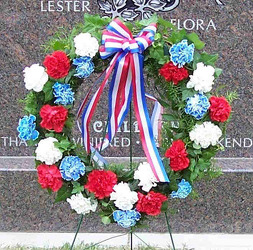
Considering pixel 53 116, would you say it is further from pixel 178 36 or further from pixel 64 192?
pixel 178 36

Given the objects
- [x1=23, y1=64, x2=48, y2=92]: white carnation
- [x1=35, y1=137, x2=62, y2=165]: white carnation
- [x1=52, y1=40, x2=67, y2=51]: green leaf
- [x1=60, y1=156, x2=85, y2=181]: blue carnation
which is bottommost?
[x1=60, y1=156, x2=85, y2=181]: blue carnation

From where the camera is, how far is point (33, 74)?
140 inches

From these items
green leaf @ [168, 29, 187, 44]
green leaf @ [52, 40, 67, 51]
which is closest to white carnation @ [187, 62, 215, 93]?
green leaf @ [168, 29, 187, 44]

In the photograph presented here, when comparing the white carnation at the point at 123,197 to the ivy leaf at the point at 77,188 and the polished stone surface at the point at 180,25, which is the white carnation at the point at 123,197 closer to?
the ivy leaf at the point at 77,188

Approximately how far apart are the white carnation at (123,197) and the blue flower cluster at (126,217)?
1.1 inches

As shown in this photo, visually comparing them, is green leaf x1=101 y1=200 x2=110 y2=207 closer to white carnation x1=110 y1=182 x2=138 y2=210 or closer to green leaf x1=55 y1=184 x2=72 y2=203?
white carnation x1=110 y1=182 x2=138 y2=210

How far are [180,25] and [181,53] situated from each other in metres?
1.66

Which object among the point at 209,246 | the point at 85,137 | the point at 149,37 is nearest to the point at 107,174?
the point at 85,137

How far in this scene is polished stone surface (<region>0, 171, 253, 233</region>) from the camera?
16.4 feet

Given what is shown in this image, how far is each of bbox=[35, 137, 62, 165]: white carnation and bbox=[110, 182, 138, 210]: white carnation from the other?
367 mm

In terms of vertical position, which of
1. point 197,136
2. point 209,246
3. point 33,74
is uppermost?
point 33,74

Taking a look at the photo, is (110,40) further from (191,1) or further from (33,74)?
(191,1)

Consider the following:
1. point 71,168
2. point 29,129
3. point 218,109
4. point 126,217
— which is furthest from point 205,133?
point 29,129

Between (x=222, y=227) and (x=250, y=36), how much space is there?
1484 millimetres
